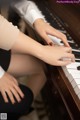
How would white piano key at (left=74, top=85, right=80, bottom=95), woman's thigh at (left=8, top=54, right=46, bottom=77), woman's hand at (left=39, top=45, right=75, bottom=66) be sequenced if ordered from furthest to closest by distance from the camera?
woman's thigh at (left=8, top=54, right=46, bottom=77) < woman's hand at (left=39, top=45, right=75, bottom=66) < white piano key at (left=74, top=85, right=80, bottom=95)

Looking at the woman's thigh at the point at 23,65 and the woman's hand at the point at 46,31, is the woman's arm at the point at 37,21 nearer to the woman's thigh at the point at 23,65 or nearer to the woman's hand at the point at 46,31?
the woman's hand at the point at 46,31

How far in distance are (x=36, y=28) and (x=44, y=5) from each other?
0.46 m

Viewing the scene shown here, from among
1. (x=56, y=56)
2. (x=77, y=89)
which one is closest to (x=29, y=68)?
(x=56, y=56)

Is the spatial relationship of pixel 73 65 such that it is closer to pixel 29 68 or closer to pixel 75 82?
pixel 75 82

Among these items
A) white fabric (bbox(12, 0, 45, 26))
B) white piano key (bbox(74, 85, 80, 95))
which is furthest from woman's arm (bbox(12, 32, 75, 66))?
white fabric (bbox(12, 0, 45, 26))

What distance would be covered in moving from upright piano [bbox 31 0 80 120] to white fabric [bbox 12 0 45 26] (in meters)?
0.11

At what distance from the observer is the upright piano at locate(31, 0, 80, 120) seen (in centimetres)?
86

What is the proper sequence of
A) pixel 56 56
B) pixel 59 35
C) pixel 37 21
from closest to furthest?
pixel 56 56 < pixel 59 35 < pixel 37 21

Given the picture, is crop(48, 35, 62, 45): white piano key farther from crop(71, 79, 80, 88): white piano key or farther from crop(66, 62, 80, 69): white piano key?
crop(71, 79, 80, 88): white piano key

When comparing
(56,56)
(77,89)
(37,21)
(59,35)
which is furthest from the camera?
(37,21)

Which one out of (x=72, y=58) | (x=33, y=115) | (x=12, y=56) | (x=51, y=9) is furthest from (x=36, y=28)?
(x=33, y=115)

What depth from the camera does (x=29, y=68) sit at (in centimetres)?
123

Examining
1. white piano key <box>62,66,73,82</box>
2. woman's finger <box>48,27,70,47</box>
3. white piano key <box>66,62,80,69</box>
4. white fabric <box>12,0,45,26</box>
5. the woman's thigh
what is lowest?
the woman's thigh

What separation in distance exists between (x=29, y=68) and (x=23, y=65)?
4 cm
